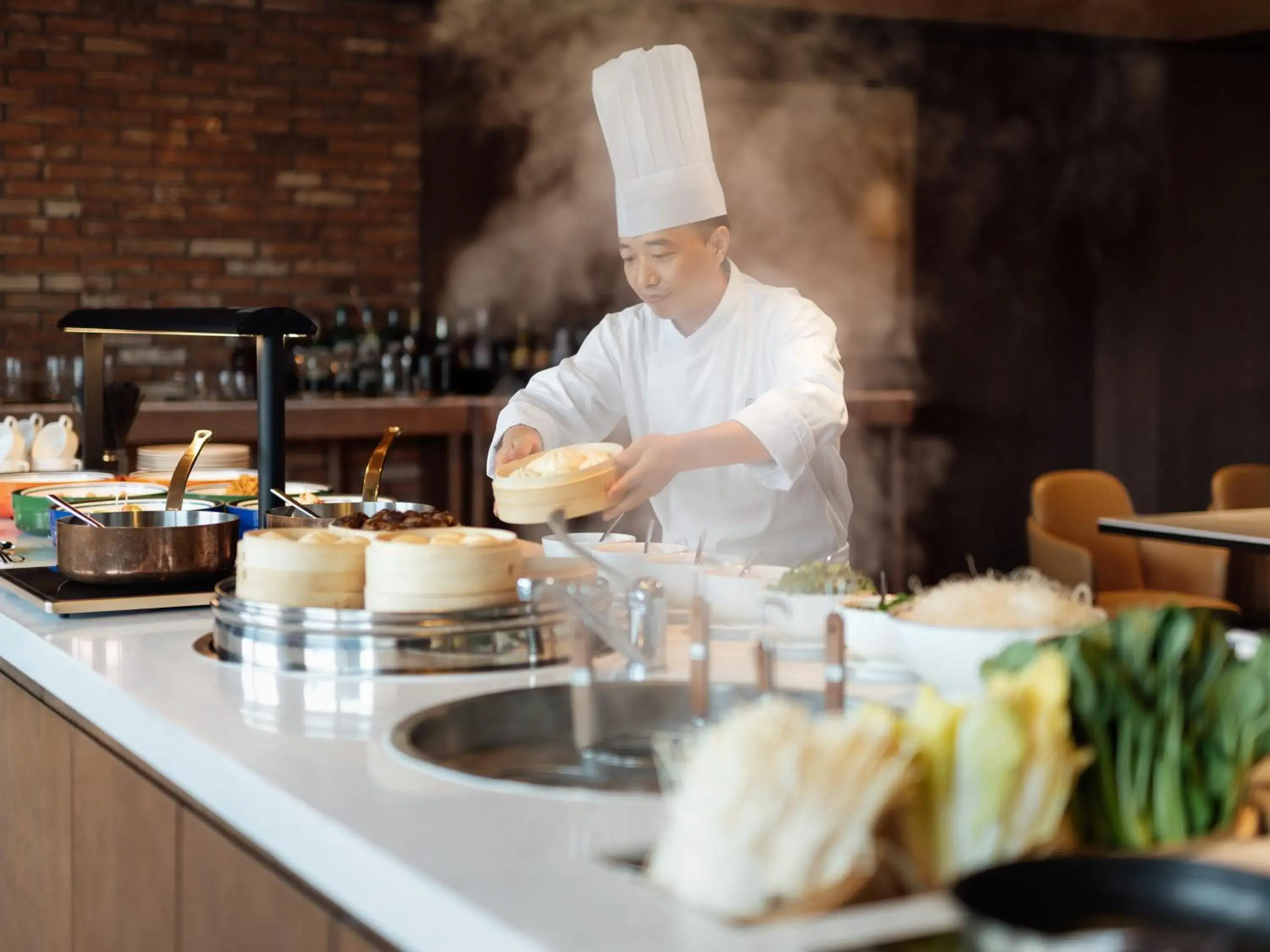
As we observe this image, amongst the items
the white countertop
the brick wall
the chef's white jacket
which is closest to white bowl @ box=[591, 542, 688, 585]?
the white countertop

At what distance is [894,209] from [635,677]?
21.0 feet

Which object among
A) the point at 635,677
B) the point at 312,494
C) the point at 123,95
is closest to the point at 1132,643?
the point at 635,677

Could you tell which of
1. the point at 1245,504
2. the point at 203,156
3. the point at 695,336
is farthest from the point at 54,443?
the point at 1245,504

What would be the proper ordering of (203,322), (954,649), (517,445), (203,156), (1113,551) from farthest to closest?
(203,156) < (1113,551) < (517,445) < (203,322) < (954,649)

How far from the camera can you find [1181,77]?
7938mm

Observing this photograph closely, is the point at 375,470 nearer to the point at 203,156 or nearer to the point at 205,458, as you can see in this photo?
the point at 205,458

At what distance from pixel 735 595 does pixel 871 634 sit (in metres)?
0.32

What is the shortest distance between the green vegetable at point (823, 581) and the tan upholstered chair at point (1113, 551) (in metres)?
3.58

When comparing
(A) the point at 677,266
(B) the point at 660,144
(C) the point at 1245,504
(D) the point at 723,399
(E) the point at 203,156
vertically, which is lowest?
(C) the point at 1245,504

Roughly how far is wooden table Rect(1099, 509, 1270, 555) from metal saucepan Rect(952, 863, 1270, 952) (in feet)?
9.66

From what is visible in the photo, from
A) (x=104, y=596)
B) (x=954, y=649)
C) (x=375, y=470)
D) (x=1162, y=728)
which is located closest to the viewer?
(x=1162, y=728)

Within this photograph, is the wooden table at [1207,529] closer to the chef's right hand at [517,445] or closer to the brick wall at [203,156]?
the chef's right hand at [517,445]

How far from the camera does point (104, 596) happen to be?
6.92 ft

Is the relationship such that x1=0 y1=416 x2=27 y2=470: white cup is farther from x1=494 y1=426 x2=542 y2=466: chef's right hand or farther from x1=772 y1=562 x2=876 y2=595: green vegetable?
x1=772 y1=562 x2=876 y2=595: green vegetable
